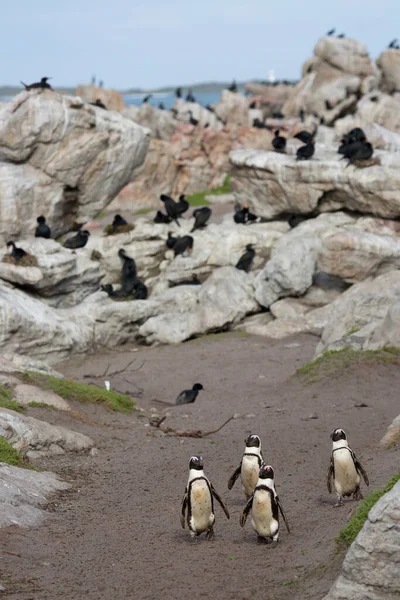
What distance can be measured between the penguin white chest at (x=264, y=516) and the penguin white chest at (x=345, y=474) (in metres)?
1.36

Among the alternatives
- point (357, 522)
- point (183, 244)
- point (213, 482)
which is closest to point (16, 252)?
point (183, 244)

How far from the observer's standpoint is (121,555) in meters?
9.43

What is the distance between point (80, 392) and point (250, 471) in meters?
6.93

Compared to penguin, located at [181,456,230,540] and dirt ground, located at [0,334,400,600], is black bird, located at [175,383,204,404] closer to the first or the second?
dirt ground, located at [0,334,400,600]

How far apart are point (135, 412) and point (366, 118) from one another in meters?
45.2

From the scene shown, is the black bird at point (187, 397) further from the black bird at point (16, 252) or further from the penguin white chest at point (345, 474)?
the penguin white chest at point (345, 474)

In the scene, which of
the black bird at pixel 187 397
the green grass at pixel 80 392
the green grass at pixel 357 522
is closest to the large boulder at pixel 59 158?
the black bird at pixel 187 397

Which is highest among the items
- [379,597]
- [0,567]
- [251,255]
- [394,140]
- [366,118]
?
[379,597]

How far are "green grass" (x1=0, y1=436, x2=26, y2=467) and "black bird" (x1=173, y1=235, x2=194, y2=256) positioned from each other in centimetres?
1628

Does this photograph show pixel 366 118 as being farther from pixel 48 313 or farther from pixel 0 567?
pixel 0 567

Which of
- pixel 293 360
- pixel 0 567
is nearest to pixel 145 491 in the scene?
pixel 0 567

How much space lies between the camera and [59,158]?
89.6 ft

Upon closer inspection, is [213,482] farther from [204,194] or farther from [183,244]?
[204,194]

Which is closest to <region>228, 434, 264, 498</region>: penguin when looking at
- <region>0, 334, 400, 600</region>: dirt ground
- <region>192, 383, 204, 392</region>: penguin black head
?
<region>0, 334, 400, 600</region>: dirt ground
